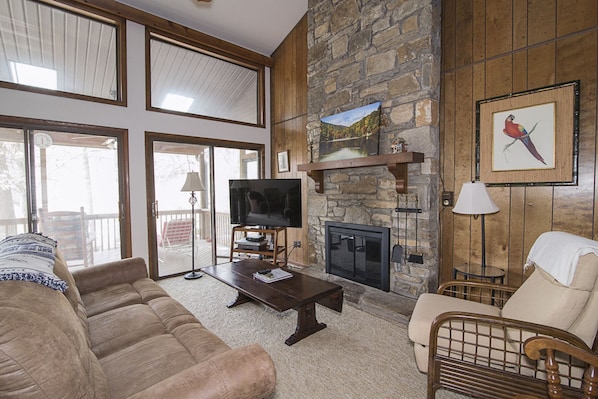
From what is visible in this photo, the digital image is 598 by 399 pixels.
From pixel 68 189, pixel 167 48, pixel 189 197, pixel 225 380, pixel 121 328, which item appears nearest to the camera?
pixel 225 380

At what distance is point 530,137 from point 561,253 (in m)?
1.34

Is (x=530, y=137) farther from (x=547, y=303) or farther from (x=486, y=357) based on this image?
(x=486, y=357)

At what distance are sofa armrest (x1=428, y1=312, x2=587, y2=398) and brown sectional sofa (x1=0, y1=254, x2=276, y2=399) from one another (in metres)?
1.07

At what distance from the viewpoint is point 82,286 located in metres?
2.28

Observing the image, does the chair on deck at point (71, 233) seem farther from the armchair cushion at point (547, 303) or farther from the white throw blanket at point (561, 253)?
the white throw blanket at point (561, 253)

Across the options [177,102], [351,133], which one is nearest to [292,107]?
[351,133]

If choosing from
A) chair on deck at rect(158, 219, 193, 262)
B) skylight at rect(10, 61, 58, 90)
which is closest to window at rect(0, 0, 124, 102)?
skylight at rect(10, 61, 58, 90)

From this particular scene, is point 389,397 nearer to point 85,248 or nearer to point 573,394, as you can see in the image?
point 573,394

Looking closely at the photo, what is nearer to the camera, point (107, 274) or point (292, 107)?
point (107, 274)

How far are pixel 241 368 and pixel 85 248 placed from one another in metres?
3.54

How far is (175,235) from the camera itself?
→ 14.6 ft

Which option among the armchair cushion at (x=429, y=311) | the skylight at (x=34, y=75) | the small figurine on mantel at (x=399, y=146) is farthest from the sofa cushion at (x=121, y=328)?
the skylight at (x=34, y=75)

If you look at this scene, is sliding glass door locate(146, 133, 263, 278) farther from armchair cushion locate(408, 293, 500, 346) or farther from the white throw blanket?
the white throw blanket

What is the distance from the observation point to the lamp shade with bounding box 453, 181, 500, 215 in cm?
236
